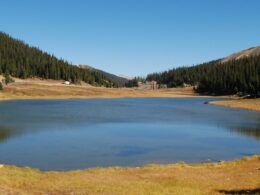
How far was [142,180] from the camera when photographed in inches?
1153

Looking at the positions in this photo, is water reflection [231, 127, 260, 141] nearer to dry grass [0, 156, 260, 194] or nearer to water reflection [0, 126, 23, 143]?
dry grass [0, 156, 260, 194]

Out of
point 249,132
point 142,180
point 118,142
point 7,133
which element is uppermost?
point 142,180

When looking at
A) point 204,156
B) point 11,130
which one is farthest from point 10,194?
point 11,130

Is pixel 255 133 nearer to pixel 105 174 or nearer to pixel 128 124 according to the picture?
pixel 128 124

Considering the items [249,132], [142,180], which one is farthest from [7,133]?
[249,132]

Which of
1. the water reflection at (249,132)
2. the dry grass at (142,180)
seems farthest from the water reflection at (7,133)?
the water reflection at (249,132)

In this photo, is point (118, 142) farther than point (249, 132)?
No

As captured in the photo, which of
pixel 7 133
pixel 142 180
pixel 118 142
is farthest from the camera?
pixel 7 133

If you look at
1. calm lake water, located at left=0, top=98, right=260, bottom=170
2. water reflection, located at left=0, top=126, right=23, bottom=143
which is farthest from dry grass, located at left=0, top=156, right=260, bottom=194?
water reflection, located at left=0, top=126, right=23, bottom=143

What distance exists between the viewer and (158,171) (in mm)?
33531

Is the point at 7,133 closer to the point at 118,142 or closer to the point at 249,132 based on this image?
the point at 118,142

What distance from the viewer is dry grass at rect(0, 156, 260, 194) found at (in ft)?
83.3

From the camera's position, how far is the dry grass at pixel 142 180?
83.3ft

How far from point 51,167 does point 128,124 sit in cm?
3850
